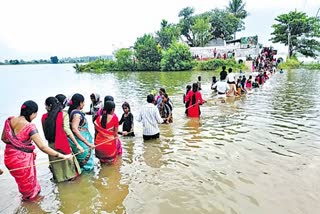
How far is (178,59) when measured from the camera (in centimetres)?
4819

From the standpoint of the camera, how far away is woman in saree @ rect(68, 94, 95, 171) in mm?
5043

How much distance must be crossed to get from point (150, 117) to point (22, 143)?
3307 millimetres

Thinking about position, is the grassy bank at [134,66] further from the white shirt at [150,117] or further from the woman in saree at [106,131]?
the woman in saree at [106,131]

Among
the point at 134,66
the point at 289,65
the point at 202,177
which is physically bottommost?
the point at 202,177

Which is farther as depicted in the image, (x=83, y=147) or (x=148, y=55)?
(x=148, y=55)

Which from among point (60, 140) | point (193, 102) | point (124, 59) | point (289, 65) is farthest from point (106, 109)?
point (124, 59)

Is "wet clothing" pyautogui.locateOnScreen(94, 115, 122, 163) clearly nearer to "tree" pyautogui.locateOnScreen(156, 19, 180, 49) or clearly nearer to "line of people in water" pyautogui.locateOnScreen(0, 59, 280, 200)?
"line of people in water" pyautogui.locateOnScreen(0, 59, 280, 200)

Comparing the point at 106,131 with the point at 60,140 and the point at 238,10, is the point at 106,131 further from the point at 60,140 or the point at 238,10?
the point at 238,10

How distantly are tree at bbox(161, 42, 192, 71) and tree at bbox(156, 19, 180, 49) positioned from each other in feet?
36.8

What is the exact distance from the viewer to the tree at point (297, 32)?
44.7 meters

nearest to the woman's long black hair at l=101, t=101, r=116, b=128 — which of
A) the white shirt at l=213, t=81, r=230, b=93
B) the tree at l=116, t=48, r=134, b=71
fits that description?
the white shirt at l=213, t=81, r=230, b=93

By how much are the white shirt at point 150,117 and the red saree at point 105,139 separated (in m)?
1.31

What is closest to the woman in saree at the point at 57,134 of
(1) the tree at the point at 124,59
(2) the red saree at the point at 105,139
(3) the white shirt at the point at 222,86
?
(2) the red saree at the point at 105,139

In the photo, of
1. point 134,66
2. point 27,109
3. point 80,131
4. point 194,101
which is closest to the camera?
point 27,109
